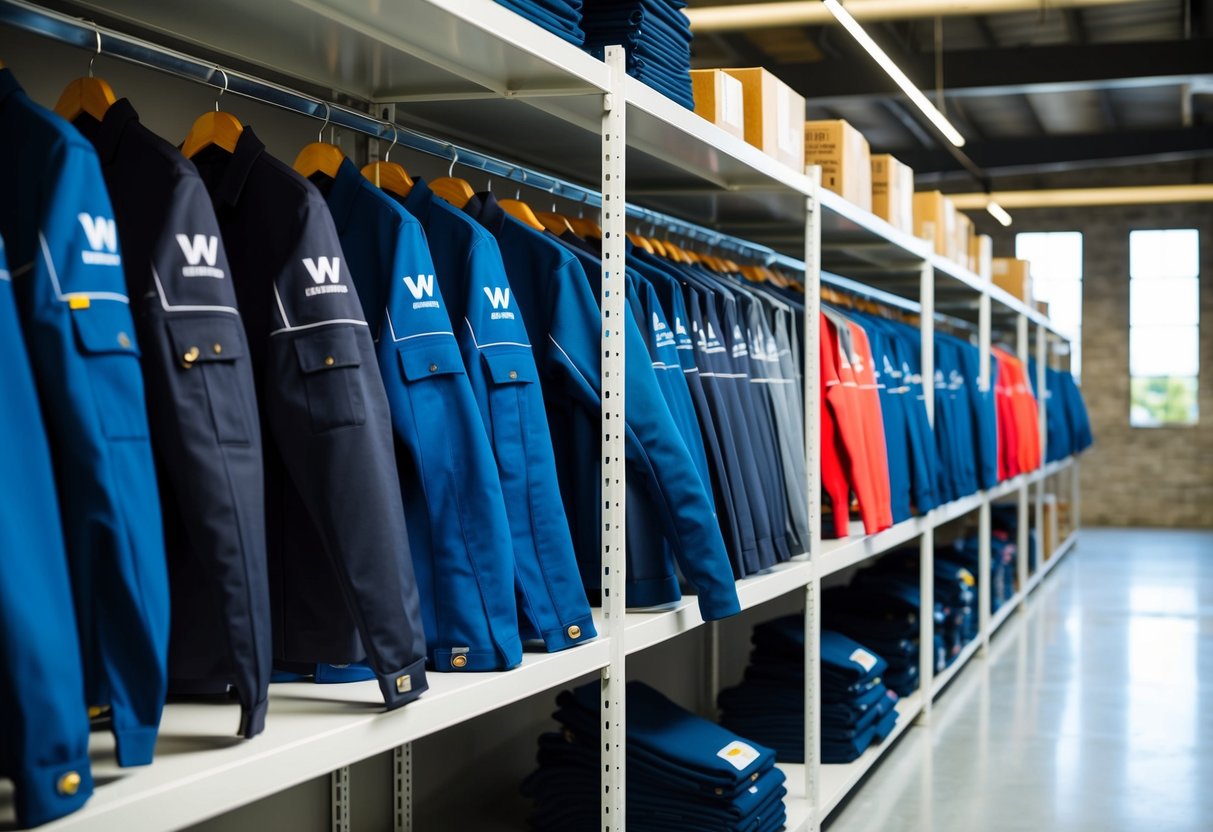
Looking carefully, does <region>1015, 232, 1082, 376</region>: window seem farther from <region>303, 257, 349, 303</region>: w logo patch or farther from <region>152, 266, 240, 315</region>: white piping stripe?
<region>152, 266, 240, 315</region>: white piping stripe

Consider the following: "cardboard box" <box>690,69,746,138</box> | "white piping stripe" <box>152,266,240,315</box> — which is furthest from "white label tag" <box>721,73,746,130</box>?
"white piping stripe" <box>152,266,240,315</box>

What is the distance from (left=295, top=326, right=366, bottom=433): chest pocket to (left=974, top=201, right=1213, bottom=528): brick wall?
604 inches

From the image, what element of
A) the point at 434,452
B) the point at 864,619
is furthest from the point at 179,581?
the point at 864,619

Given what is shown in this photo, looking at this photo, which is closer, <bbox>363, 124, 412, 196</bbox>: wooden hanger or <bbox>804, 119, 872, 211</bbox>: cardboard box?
<bbox>363, 124, 412, 196</bbox>: wooden hanger

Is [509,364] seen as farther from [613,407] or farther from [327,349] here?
[327,349]

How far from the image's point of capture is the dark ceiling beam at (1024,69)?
29.5ft

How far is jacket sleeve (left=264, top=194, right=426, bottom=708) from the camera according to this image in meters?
1.81

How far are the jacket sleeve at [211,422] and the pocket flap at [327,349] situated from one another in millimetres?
121

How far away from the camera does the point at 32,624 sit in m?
1.29

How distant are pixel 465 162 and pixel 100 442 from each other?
1658 mm

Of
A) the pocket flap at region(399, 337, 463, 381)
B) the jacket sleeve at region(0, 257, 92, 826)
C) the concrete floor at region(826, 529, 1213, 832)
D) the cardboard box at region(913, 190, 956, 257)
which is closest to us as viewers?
the jacket sleeve at region(0, 257, 92, 826)

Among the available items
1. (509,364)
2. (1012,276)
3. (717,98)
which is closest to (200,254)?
(509,364)

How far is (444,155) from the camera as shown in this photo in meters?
2.89

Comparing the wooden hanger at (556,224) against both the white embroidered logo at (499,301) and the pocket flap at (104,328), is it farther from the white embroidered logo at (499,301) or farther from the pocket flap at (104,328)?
the pocket flap at (104,328)
